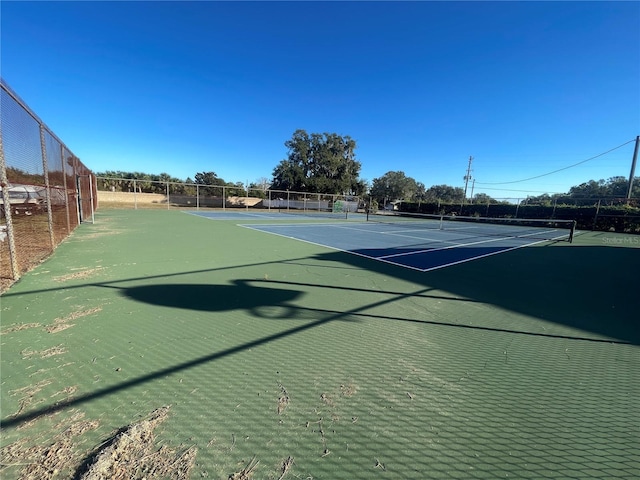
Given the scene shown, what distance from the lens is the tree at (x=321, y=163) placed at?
1901 inches

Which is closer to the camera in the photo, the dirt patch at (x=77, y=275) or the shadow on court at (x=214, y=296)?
the shadow on court at (x=214, y=296)

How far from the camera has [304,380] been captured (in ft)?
8.30

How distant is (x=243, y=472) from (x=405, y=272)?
18.0ft

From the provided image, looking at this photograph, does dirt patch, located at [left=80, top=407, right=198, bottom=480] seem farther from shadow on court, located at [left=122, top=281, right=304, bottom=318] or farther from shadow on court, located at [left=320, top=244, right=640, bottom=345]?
shadow on court, located at [left=320, top=244, right=640, bottom=345]

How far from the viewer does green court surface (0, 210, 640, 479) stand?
70.4 inches

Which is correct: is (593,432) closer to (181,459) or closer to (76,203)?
(181,459)

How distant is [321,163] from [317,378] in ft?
161

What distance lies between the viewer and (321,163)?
49.5m

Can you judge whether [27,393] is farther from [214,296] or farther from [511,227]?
[511,227]

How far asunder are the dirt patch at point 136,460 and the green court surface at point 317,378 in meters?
0.01

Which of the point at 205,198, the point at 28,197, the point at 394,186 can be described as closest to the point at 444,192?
the point at 394,186

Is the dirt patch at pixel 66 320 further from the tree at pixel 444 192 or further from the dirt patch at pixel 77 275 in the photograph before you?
the tree at pixel 444 192

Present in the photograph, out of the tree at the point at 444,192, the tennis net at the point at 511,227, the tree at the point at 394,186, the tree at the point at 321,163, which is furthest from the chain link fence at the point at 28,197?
the tree at the point at 444,192

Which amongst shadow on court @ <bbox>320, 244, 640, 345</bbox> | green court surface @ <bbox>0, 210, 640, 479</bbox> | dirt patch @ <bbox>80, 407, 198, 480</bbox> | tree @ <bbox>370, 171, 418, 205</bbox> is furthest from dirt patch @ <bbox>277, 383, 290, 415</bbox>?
tree @ <bbox>370, 171, 418, 205</bbox>
